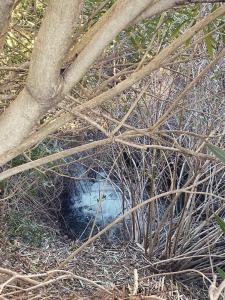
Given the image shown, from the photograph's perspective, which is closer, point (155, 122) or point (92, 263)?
point (155, 122)

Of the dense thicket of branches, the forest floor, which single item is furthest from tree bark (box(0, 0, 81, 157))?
the forest floor

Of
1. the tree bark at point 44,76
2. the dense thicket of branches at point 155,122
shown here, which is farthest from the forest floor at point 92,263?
the tree bark at point 44,76

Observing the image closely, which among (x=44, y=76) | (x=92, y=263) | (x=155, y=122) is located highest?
(x=155, y=122)

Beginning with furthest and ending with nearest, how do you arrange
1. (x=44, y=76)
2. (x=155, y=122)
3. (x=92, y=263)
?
(x=92, y=263) < (x=155, y=122) < (x=44, y=76)

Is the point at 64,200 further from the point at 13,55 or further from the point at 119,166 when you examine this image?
the point at 13,55

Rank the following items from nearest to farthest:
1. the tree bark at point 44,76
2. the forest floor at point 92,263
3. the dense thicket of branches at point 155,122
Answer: the tree bark at point 44,76, the dense thicket of branches at point 155,122, the forest floor at point 92,263

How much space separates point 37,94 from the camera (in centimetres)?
98

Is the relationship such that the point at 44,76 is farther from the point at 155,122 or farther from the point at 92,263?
Answer: the point at 92,263

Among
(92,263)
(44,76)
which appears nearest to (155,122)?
(44,76)

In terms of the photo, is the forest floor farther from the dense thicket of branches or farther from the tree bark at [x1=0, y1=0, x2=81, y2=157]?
the tree bark at [x1=0, y1=0, x2=81, y2=157]

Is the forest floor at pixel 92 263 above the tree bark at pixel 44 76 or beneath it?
beneath

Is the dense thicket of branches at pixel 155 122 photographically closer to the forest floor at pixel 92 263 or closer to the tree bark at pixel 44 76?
the forest floor at pixel 92 263

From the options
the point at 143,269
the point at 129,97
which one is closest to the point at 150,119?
the point at 129,97

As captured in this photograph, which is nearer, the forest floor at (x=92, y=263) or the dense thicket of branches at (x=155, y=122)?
the dense thicket of branches at (x=155, y=122)
